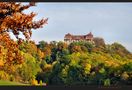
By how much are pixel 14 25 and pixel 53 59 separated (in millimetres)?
821

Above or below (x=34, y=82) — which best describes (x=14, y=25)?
above

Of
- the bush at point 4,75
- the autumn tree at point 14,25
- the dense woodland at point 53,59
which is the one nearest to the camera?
the dense woodland at point 53,59

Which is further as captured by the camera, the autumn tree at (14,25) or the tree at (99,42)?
the autumn tree at (14,25)

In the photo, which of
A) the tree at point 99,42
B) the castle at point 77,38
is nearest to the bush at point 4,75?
the castle at point 77,38

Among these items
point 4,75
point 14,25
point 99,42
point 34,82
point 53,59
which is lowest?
point 34,82

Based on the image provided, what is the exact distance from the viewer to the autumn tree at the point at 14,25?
7.08 metres

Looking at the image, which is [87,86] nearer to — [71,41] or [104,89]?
[104,89]

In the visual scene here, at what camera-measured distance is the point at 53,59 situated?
6.97m

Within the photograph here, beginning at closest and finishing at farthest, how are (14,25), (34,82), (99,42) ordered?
(34,82)
(99,42)
(14,25)

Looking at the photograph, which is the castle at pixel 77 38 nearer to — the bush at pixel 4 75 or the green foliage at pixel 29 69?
the green foliage at pixel 29 69

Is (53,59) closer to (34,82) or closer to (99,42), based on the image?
(34,82)

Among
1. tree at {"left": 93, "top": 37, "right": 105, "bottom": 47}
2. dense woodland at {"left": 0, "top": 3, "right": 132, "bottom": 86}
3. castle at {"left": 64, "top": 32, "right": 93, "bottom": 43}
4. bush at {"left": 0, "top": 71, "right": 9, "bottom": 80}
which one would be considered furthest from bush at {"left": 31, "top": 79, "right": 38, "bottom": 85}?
tree at {"left": 93, "top": 37, "right": 105, "bottom": 47}

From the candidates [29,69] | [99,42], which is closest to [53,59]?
[29,69]

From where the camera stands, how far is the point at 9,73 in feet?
23.0
